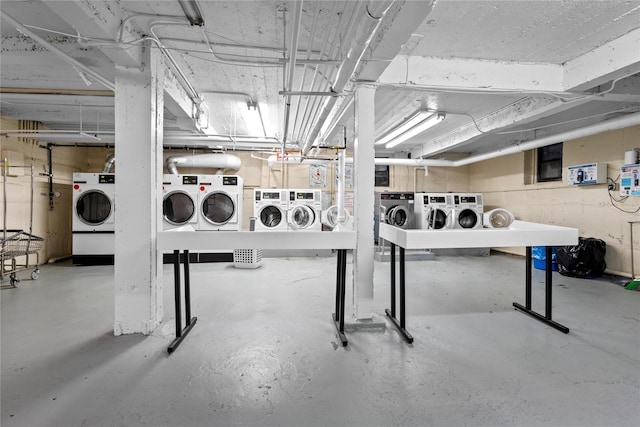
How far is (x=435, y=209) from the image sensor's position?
564cm

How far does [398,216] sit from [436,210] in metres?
0.77

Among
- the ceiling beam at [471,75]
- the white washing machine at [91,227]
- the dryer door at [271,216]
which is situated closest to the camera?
the ceiling beam at [471,75]

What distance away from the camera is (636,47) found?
6.88 ft

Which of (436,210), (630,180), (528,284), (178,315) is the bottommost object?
(178,315)

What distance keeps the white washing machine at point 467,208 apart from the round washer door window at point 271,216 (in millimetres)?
3519

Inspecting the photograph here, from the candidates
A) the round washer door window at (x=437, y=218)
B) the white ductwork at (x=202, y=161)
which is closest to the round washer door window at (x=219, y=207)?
the white ductwork at (x=202, y=161)

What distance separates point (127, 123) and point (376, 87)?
6.68 ft

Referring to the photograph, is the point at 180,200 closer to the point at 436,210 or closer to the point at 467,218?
the point at 436,210

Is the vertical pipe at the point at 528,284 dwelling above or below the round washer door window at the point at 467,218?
below

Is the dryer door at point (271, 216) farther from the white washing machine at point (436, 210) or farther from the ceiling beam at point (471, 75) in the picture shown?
the ceiling beam at point (471, 75)

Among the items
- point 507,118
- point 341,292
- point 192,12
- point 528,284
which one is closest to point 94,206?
point 192,12

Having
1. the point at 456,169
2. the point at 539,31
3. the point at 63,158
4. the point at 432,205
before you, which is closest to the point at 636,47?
the point at 539,31

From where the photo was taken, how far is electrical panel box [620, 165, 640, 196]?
361 centimetres

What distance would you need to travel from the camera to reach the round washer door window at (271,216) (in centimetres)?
541
